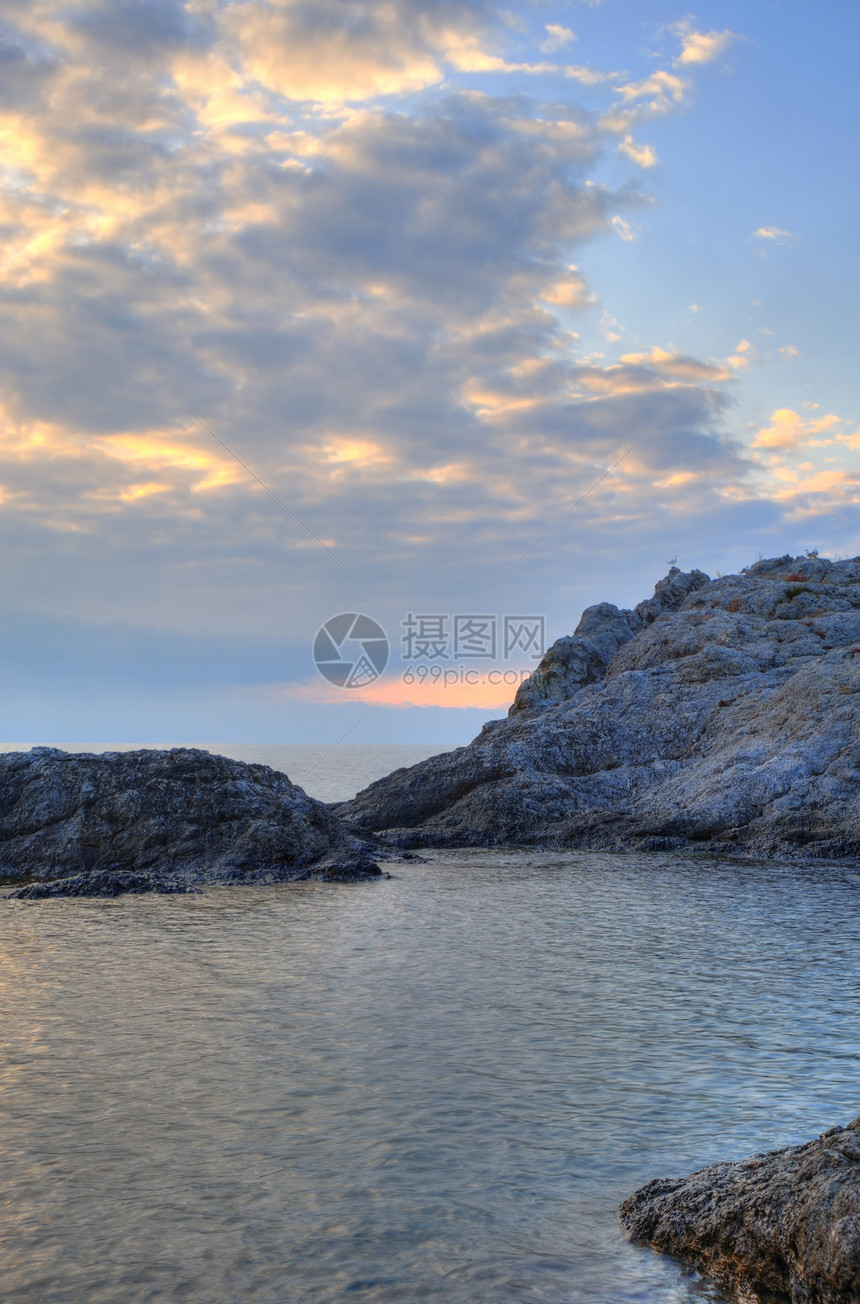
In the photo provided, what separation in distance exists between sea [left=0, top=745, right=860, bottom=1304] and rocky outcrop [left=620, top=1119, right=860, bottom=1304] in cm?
23

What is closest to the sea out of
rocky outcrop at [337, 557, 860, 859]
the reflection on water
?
the reflection on water

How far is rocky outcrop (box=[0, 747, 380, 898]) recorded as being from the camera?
91.4 feet

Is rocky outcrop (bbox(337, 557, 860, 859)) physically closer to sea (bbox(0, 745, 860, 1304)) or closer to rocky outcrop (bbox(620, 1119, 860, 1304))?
sea (bbox(0, 745, 860, 1304))

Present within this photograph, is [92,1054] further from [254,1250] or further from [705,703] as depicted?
[705,703]

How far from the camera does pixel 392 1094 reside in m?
10.1

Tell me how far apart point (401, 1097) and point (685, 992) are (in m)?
5.52

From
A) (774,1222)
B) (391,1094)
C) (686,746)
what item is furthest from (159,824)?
(774,1222)

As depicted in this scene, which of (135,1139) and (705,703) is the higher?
(705,703)

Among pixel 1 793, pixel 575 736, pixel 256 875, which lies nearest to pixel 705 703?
pixel 575 736

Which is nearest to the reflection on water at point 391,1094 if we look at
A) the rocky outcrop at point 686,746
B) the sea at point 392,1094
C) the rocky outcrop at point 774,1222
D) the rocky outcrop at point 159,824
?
the sea at point 392,1094

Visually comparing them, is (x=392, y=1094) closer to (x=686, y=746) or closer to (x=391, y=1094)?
(x=391, y=1094)

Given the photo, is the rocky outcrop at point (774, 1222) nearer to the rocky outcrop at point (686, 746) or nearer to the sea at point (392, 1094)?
the sea at point (392, 1094)

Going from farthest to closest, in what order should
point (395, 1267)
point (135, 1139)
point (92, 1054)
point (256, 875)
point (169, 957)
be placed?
1. point (256, 875)
2. point (169, 957)
3. point (92, 1054)
4. point (135, 1139)
5. point (395, 1267)

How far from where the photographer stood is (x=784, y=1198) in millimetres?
6281
